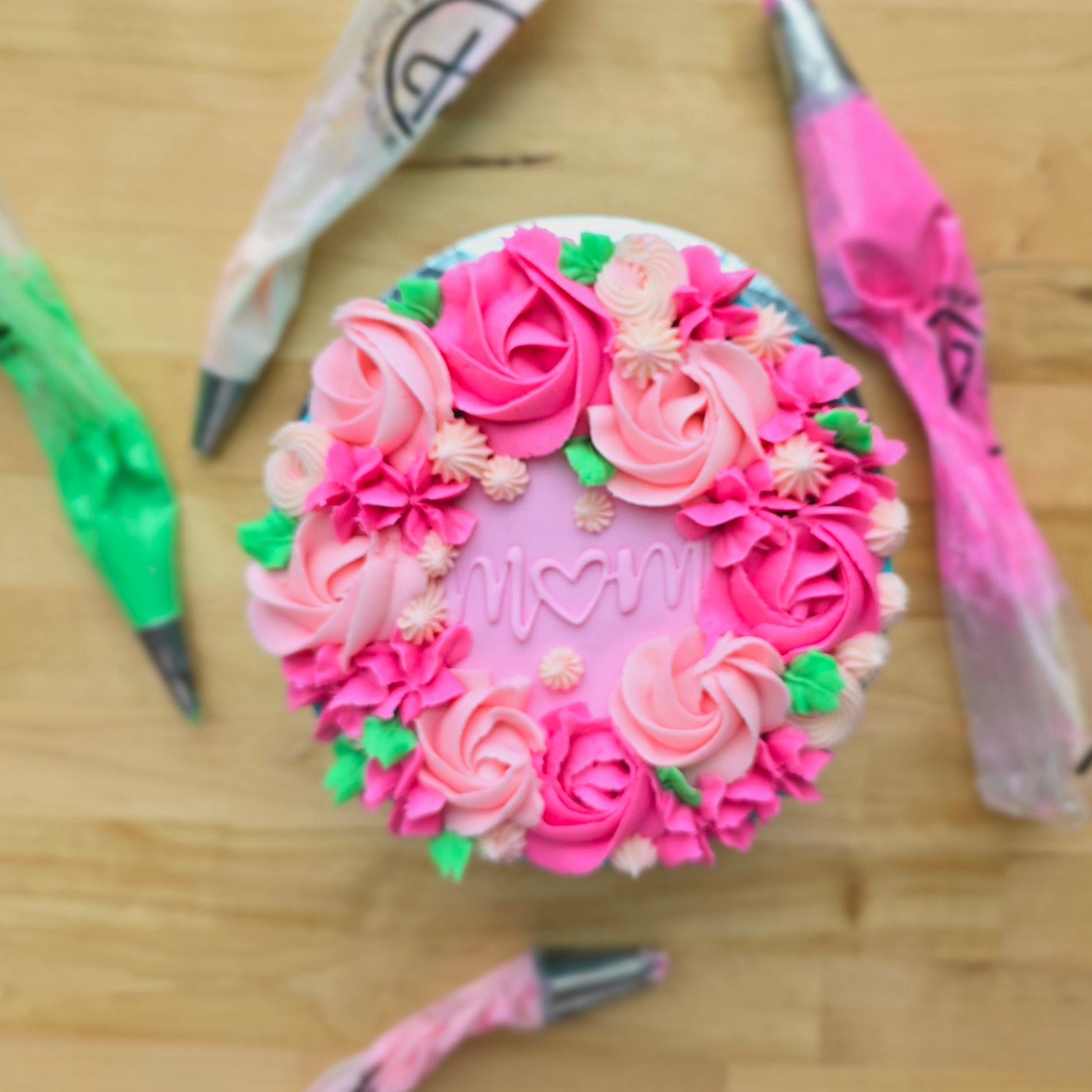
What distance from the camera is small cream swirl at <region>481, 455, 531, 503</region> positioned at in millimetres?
850

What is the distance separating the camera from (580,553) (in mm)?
878

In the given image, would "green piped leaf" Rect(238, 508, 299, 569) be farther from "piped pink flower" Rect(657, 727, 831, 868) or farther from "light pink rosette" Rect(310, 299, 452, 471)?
"piped pink flower" Rect(657, 727, 831, 868)

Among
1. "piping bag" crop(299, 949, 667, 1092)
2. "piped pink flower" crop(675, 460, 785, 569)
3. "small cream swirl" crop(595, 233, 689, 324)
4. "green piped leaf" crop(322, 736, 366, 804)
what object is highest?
"small cream swirl" crop(595, 233, 689, 324)

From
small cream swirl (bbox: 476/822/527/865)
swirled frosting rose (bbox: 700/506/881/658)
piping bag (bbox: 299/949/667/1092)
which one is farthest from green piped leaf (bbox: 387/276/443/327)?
piping bag (bbox: 299/949/667/1092)

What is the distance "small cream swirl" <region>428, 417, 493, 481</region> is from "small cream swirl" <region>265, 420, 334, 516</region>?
0.09m

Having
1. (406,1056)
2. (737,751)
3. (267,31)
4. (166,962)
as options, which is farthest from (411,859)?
(267,31)

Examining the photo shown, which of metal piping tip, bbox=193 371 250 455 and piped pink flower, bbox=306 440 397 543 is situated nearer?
piped pink flower, bbox=306 440 397 543

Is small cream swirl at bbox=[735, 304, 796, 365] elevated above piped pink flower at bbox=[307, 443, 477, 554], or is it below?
above

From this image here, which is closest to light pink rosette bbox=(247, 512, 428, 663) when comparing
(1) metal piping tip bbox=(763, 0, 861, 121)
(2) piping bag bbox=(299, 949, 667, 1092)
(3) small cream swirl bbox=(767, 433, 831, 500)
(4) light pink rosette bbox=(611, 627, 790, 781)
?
(4) light pink rosette bbox=(611, 627, 790, 781)

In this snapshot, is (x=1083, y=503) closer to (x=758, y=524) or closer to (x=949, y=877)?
(x=949, y=877)

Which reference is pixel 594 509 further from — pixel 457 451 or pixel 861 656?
pixel 861 656

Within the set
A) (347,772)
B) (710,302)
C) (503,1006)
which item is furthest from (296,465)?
(503,1006)

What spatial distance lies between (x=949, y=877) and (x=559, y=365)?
0.82m

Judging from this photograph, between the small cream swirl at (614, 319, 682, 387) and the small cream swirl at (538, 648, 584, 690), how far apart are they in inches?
9.4
